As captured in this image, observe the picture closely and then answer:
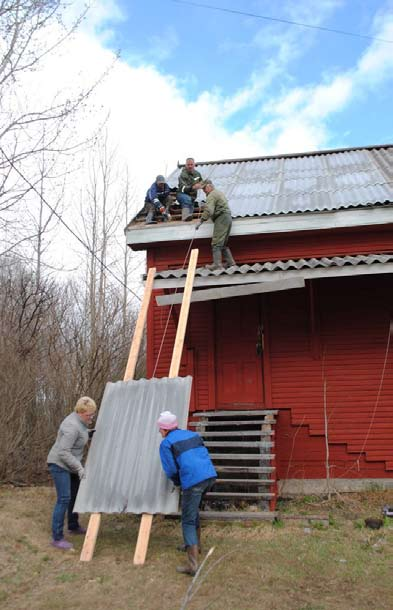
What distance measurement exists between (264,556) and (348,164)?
9797 millimetres

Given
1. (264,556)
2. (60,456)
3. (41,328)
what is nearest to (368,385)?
(264,556)

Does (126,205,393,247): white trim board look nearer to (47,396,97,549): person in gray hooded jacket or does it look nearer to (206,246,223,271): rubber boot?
(206,246,223,271): rubber boot

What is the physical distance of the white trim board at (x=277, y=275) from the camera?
787 centimetres

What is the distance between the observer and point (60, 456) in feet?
19.1

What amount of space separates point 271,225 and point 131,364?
393 centimetres

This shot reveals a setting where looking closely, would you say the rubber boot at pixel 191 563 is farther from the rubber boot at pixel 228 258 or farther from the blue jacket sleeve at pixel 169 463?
the rubber boot at pixel 228 258

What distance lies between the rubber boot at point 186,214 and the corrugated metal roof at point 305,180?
2.67 ft

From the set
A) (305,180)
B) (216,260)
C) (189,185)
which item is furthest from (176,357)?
(305,180)

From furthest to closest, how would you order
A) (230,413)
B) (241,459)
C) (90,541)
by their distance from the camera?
(230,413) → (241,459) → (90,541)

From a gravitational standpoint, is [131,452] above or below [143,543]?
above

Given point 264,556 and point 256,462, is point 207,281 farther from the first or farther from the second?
point 264,556

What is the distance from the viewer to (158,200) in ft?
34.6

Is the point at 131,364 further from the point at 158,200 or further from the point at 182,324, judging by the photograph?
the point at 158,200

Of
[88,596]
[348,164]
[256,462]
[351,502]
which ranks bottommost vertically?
[88,596]
